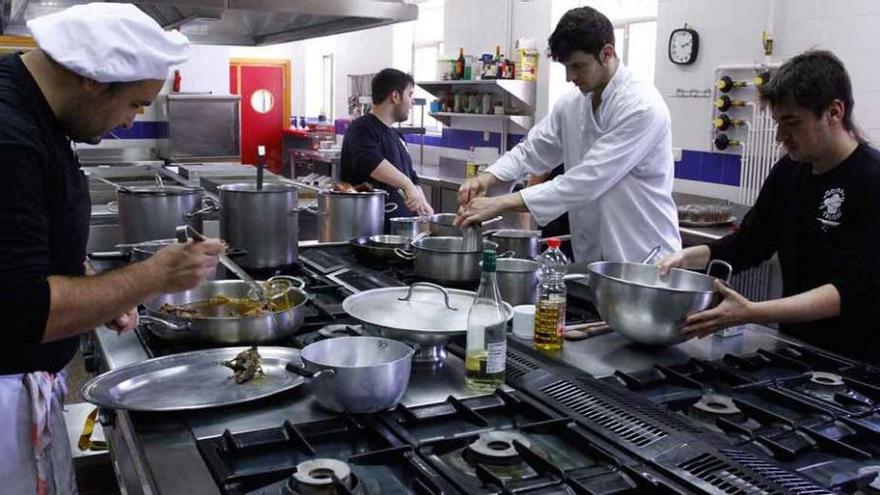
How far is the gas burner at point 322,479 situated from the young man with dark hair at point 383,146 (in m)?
2.63

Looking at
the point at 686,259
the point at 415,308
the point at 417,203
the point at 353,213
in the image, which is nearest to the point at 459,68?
the point at 417,203

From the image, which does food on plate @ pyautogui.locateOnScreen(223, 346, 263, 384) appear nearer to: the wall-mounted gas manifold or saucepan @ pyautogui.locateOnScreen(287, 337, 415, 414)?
saucepan @ pyautogui.locateOnScreen(287, 337, 415, 414)

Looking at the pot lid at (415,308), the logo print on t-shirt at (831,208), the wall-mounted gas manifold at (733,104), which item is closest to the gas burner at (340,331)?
the pot lid at (415,308)

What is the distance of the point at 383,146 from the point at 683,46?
2139 mm

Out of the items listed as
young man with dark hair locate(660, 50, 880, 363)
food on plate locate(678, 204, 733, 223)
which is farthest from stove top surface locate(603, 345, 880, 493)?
food on plate locate(678, 204, 733, 223)

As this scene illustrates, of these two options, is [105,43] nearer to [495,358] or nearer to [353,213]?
[495,358]

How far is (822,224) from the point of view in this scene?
76.8 inches

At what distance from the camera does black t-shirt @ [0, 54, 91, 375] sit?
126 cm

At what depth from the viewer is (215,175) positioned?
4.73 m

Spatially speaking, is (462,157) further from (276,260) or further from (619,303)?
(619,303)

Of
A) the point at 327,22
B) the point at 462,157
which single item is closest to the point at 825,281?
the point at 327,22

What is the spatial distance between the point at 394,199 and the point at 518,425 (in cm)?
262

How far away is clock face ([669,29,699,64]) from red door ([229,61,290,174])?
7197mm

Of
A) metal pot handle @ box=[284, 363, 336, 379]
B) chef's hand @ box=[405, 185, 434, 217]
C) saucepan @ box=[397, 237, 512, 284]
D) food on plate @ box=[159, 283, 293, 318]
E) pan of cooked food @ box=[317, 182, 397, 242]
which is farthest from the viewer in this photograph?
chef's hand @ box=[405, 185, 434, 217]
